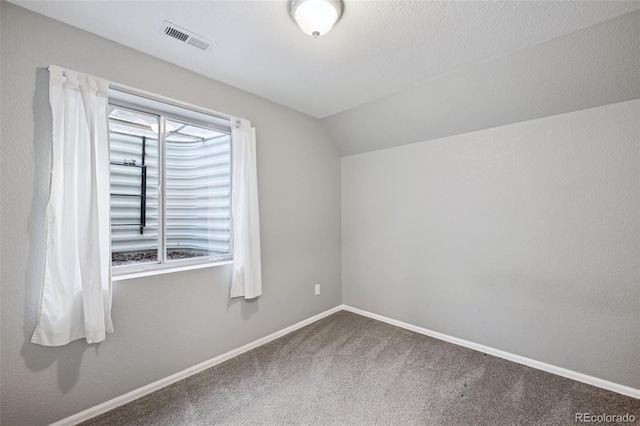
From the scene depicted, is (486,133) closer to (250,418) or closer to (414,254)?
(414,254)

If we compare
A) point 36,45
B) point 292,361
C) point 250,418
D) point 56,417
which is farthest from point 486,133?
point 56,417

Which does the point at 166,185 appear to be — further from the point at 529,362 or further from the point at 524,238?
the point at 529,362

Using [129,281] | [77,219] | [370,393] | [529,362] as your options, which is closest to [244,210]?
[129,281]

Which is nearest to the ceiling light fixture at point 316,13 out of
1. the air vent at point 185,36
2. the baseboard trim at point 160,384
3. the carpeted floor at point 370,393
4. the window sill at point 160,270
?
the air vent at point 185,36

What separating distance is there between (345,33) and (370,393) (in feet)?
8.08

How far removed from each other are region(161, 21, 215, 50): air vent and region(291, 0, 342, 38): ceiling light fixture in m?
0.68

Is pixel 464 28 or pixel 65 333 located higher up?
pixel 464 28

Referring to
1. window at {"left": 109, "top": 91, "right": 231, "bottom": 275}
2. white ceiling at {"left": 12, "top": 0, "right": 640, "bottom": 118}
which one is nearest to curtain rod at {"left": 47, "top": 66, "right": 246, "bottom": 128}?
window at {"left": 109, "top": 91, "right": 231, "bottom": 275}

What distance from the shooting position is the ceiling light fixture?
1456 millimetres

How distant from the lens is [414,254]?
3.04m

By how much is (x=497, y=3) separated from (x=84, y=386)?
333cm

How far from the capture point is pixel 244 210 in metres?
2.50

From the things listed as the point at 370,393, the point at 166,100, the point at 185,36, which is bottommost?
the point at 370,393

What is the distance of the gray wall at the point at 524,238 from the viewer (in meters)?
1.99
